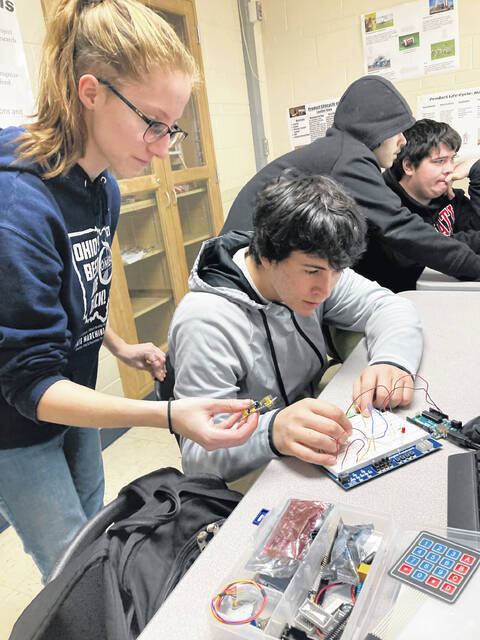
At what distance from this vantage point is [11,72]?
5.86 ft


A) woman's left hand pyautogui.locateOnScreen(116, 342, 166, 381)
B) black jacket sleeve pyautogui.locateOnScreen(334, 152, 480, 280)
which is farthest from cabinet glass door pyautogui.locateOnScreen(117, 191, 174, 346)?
woman's left hand pyautogui.locateOnScreen(116, 342, 166, 381)

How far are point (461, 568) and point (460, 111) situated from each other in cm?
315

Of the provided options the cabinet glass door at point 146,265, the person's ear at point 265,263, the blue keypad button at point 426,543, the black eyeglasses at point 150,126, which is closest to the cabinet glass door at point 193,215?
the cabinet glass door at point 146,265

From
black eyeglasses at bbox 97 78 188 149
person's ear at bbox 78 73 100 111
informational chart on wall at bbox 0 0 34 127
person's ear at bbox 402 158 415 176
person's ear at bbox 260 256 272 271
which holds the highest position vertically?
informational chart on wall at bbox 0 0 34 127

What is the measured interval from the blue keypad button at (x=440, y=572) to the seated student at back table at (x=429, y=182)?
1.55m

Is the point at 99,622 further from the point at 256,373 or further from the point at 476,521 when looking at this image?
the point at 256,373

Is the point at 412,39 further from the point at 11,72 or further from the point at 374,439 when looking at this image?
the point at 374,439

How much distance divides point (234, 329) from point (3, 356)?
449 mm

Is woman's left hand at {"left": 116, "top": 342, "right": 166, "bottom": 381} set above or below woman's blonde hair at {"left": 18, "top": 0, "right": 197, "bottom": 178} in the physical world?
below

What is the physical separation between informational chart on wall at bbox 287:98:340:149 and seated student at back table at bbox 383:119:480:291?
4.31 feet

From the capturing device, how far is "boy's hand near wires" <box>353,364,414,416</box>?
3.12 ft

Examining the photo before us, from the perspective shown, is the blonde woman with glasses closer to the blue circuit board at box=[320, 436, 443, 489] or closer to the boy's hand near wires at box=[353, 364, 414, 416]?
the blue circuit board at box=[320, 436, 443, 489]

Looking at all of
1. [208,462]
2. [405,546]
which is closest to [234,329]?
[208,462]

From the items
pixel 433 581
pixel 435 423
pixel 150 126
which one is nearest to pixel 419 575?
pixel 433 581
